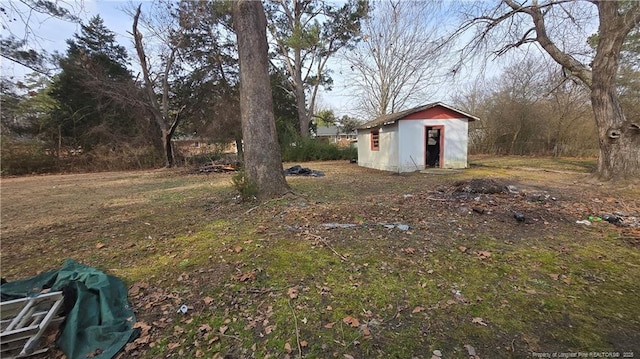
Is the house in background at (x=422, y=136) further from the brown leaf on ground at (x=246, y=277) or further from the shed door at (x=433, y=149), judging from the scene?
the brown leaf on ground at (x=246, y=277)

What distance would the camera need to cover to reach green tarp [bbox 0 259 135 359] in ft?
→ 6.27

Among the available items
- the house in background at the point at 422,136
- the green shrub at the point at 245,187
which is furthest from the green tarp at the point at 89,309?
the house in background at the point at 422,136

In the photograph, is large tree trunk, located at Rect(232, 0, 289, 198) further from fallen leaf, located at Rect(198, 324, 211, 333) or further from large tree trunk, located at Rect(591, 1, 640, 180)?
large tree trunk, located at Rect(591, 1, 640, 180)

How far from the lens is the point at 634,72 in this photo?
13250mm

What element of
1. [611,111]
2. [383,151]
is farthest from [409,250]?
[383,151]

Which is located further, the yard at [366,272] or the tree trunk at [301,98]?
the tree trunk at [301,98]

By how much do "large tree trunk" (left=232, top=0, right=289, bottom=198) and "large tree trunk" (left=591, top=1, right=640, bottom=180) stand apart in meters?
8.46

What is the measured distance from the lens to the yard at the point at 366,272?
6.35ft

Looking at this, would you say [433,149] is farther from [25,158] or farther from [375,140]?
[25,158]

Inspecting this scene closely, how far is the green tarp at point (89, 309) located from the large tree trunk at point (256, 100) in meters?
3.38

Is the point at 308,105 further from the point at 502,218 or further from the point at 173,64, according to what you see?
the point at 502,218

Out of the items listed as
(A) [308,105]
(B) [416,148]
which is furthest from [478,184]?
(A) [308,105]

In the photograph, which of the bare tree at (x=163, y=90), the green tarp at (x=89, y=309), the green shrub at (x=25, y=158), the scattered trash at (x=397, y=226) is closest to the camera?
the green tarp at (x=89, y=309)

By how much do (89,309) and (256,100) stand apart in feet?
14.4
